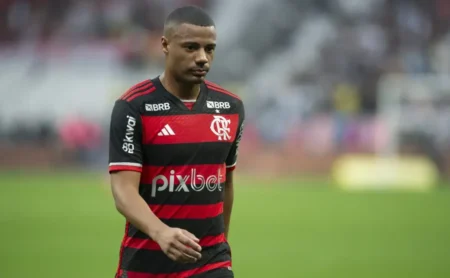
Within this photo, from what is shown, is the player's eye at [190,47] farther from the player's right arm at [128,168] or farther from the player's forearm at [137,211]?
the player's forearm at [137,211]

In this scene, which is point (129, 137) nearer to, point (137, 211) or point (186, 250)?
point (137, 211)

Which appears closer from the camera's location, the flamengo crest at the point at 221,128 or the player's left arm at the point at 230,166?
the flamengo crest at the point at 221,128

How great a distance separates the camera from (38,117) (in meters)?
30.0

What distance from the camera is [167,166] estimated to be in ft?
15.0

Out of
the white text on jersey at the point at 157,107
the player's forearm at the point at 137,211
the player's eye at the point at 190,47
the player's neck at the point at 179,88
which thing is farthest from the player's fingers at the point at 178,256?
the player's eye at the point at 190,47

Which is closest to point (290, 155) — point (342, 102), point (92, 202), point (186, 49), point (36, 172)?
point (342, 102)

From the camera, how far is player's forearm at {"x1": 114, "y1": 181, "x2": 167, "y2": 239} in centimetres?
423

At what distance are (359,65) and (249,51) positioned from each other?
4.17 metres

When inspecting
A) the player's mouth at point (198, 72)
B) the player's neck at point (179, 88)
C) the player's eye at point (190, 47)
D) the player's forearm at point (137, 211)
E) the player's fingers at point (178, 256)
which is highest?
the player's eye at point (190, 47)

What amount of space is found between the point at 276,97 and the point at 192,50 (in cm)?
2477

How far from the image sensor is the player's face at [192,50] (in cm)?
449

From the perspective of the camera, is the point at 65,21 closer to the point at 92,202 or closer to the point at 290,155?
the point at 290,155

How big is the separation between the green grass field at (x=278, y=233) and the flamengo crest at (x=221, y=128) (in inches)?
217

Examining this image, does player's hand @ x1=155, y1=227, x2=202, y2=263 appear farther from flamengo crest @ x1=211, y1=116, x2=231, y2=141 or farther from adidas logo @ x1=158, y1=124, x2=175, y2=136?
flamengo crest @ x1=211, y1=116, x2=231, y2=141
